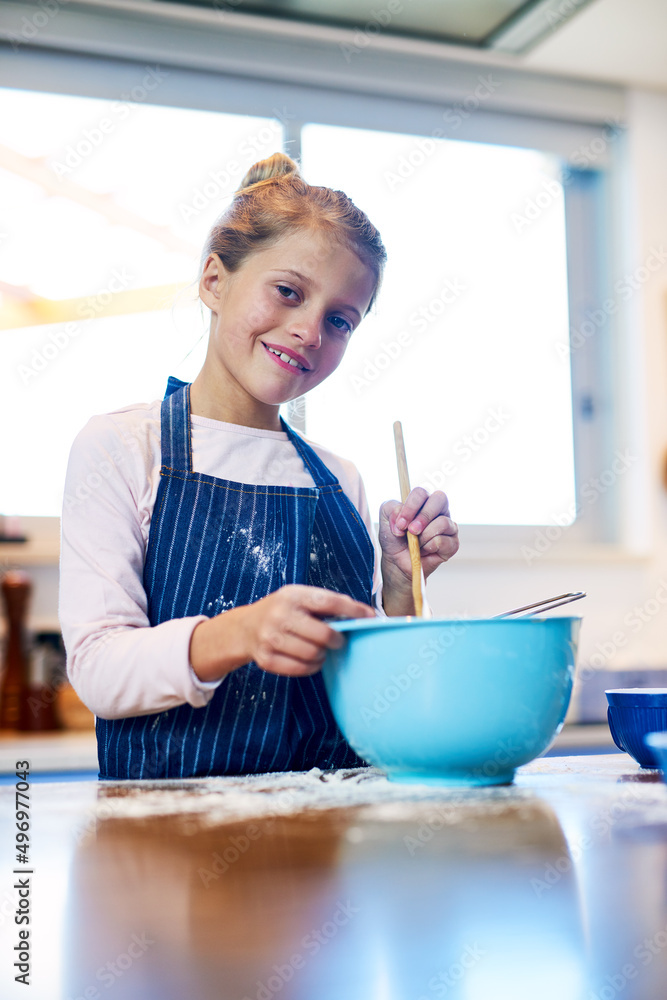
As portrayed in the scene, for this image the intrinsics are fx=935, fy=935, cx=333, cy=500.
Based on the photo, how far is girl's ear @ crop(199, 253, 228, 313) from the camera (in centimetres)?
111

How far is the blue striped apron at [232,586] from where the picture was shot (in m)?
0.87

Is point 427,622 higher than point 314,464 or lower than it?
lower

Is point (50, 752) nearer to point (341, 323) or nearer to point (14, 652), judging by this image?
Answer: point (14, 652)

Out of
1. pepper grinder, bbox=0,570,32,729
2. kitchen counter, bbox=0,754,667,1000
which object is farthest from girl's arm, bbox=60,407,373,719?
pepper grinder, bbox=0,570,32,729

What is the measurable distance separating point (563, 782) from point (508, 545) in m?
1.96

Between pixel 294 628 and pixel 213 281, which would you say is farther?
pixel 213 281

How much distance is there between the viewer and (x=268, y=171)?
3.86ft

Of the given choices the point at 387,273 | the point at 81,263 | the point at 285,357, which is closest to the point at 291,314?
the point at 285,357

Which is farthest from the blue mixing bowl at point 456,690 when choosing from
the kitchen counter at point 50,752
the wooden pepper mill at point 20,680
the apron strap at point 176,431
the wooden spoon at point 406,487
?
the wooden pepper mill at point 20,680

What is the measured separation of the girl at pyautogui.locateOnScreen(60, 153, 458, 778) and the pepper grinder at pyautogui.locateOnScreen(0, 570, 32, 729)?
1.07m

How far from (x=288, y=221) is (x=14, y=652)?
4.23 ft

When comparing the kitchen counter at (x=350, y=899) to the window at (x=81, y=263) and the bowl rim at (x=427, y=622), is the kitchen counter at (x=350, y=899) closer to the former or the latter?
the bowl rim at (x=427, y=622)

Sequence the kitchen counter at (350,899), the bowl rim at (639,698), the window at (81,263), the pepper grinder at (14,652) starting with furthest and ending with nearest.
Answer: the window at (81,263) < the pepper grinder at (14,652) < the bowl rim at (639,698) < the kitchen counter at (350,899)

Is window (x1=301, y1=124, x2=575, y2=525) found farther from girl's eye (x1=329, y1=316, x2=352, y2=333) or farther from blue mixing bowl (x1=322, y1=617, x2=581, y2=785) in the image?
blue mixing bowl (x1=322, y1=617, x2=581, y2=785)
